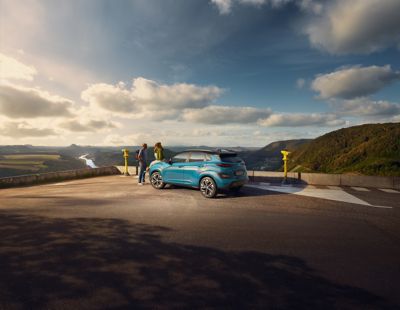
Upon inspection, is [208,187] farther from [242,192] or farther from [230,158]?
[242,192]

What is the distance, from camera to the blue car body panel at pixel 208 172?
7.84 metres

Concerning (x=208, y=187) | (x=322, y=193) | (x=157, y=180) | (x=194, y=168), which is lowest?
(x=322, y=193)

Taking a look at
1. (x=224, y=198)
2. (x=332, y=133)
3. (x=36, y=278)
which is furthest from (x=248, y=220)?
(x=332, y=133)

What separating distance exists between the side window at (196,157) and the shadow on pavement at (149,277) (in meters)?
4.15

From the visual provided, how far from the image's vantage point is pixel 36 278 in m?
3.16

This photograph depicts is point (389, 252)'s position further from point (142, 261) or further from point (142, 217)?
point (142, 217)

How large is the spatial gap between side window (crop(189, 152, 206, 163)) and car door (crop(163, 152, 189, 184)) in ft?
0.79

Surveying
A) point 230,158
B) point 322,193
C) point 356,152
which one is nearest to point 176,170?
point 230,158

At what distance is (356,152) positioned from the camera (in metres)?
124

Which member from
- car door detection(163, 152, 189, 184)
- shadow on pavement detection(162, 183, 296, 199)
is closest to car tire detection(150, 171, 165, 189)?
shadow on pavement detection(162, 183, 296, 199)

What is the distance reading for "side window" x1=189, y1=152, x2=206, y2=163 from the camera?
838cm

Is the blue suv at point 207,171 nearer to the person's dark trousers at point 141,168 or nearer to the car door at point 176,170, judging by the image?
the car door at point 176,170

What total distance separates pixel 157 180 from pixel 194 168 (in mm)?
2125

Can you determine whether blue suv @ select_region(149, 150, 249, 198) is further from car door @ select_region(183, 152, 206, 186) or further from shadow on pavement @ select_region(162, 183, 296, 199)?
shadow on pavement @ select_region(162, 183, 296, 199)
